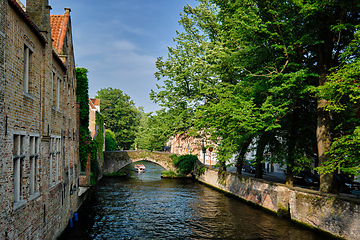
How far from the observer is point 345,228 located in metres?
12.6

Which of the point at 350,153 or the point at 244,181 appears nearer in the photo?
the point at 350,153

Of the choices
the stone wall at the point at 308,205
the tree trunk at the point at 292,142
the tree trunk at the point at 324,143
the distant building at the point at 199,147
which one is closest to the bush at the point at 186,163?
the distant building at the point at 199,147

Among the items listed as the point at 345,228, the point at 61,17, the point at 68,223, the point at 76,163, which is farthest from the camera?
the point at 76,163

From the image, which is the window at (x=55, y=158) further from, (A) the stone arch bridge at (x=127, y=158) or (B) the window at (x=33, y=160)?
(A) the stone arch bridge at (x=127, y=158)

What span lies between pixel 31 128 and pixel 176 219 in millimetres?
11854

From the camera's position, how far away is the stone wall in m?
12.4

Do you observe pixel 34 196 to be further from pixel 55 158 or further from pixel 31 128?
pixel 55 158

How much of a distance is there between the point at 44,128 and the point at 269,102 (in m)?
11.5

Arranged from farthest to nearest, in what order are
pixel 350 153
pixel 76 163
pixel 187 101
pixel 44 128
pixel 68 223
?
pixel 187 101
pixel 76 163
pixel 68 223
pixel 350 153
pixel 44 128

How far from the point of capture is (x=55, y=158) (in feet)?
39.3

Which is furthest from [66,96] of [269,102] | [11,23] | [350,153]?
[350,153]

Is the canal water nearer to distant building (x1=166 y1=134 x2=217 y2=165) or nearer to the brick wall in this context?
distant building (x1=166 y1=134 x2=217 y2=165)

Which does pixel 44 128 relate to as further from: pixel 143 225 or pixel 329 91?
pixel 329 91

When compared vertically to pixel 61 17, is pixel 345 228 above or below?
below
